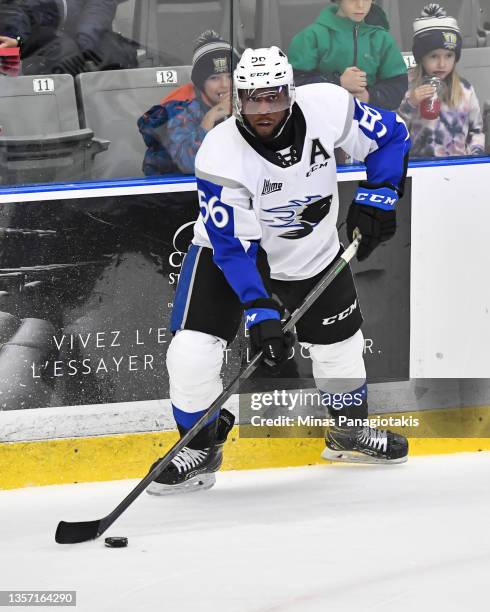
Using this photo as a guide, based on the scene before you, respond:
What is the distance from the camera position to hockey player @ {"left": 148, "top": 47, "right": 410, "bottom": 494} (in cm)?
344

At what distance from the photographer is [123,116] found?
13.0 ft

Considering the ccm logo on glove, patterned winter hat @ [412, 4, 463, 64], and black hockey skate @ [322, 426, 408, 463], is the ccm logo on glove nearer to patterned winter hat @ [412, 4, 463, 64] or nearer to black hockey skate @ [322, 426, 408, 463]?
patterned winter hat @ [412, 4, 463, 64]

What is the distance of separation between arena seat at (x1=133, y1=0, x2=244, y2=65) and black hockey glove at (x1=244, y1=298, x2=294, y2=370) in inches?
37.1

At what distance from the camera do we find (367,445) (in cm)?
400

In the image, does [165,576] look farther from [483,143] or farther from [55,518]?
[483,143]

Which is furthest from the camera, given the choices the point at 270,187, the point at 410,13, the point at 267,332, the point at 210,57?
the point at 410,13

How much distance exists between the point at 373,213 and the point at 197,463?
923 millimetres

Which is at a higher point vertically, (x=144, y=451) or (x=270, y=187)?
(x=270, y=187)

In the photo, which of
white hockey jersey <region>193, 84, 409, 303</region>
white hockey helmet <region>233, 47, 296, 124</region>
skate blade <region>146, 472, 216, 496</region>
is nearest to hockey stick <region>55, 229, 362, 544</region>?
white hockey jersey <region>193, 84, 409, 303</region>

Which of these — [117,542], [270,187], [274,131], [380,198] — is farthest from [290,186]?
[117,542]

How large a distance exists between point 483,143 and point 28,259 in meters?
1.53

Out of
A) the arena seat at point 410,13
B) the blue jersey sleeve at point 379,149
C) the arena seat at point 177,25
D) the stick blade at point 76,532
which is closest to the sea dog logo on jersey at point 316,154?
the blue jersey sleeve at point 379,149

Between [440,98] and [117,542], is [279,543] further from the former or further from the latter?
[440,98]
